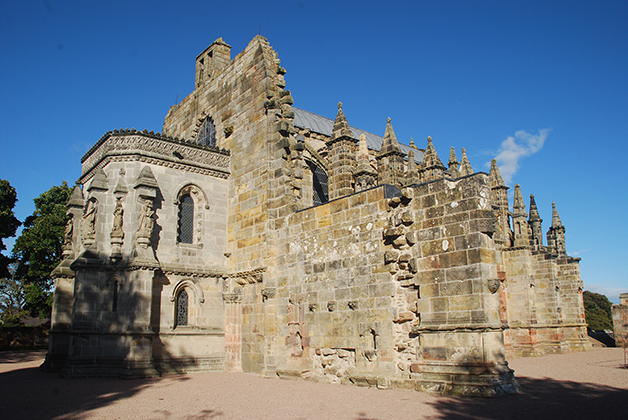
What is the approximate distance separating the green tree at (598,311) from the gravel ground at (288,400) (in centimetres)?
3588

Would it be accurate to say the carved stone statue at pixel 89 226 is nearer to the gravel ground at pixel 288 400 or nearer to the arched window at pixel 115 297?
the arched window at pixel 115 297

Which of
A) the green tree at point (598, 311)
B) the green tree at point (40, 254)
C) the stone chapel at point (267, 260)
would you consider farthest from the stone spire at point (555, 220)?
the green tree at point (40, 254)

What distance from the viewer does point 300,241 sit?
40.3 feet

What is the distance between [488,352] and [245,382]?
230 inches

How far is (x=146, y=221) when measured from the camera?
13062 millimetres

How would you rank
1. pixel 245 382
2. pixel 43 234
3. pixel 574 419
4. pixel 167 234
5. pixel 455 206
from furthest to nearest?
pixel 43 234, pixel 167 234, pixel 245 382, pixel 455 206, pixel 574 419

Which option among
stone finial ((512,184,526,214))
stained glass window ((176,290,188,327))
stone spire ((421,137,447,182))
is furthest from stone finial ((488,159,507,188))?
stained glass window ((176,290,188,327))

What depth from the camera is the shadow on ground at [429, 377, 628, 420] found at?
6.36 meters

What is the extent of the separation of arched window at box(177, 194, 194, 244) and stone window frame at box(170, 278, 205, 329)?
1.35 metres

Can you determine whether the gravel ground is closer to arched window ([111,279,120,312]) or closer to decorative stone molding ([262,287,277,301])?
arched window ([111,279,120,312])

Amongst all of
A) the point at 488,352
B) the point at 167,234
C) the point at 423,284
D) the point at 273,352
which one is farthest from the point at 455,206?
the point at 167,234

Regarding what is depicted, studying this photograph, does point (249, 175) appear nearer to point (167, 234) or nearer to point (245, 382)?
point (167, 234)

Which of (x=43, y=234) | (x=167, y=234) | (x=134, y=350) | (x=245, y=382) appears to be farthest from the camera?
(x=43, y=234)

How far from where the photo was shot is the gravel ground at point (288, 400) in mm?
6836
